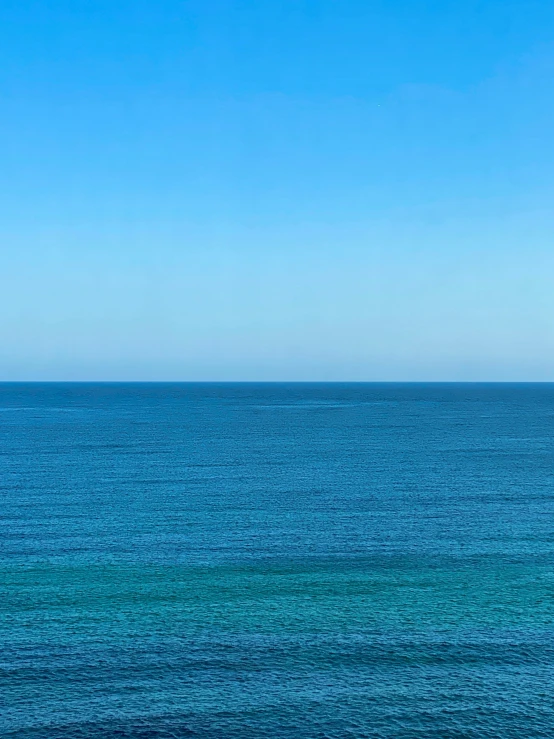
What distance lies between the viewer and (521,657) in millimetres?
47938

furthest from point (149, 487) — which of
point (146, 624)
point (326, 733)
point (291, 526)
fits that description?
point (326, 733)

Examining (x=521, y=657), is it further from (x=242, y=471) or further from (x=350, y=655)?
(x=242, y=471)

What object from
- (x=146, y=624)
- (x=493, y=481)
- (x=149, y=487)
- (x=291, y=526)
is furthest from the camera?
(x=493, y=481)

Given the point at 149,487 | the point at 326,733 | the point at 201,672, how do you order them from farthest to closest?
the point at 149,487 → the point at 201,672 → the point at 326,733

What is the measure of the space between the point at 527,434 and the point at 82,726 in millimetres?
162278

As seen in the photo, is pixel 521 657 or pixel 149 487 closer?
pixel 521 657

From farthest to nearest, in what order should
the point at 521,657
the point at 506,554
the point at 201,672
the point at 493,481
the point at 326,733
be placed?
1. the point at 493,481
2. the point at 506,554
3. the point at 521,657
4. the point at 201,672
5. the point at 326,733

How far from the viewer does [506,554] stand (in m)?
70.2

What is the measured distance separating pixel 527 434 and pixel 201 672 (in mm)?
154274

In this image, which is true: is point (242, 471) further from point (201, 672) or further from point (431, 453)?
point (201, 672)

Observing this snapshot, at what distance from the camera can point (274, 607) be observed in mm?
55594

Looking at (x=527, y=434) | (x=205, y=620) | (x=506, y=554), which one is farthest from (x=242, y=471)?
(x=527, y=434)

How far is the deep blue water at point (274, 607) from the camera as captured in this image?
4097cm

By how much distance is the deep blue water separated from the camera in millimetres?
40969
